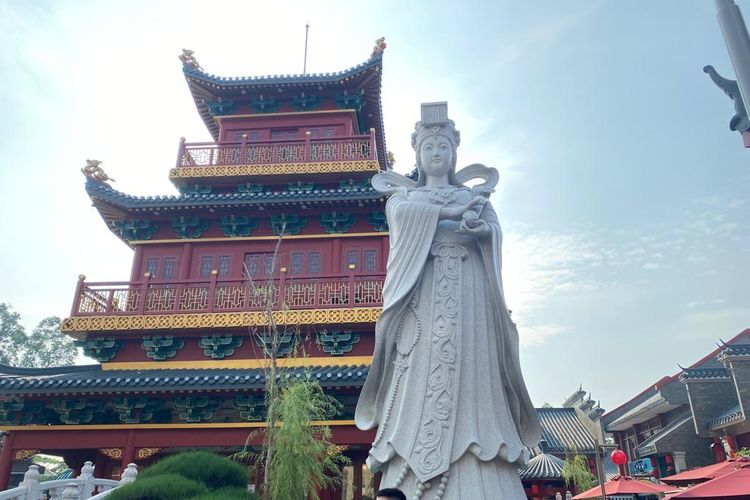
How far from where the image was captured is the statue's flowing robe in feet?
12.6

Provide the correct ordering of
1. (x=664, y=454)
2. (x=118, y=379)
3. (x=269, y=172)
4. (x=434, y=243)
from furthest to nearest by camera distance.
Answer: (x=664, y=454)
(x=269, y=172)
(x=118, y=379)
(x=434, y=243)

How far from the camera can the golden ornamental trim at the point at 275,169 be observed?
50.2ft

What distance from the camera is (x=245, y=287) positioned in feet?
43.8

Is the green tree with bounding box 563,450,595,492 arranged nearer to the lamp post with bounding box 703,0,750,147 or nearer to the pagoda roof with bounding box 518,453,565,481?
the pagoda roof with bounding box 518,453,565,481

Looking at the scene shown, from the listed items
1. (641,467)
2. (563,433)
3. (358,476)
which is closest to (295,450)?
(358,476)

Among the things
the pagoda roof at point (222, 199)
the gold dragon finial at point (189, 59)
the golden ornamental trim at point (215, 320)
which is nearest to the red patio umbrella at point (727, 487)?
the golden ornamental trim at point (215, 320)

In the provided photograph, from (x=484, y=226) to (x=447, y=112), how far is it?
1.26 metres

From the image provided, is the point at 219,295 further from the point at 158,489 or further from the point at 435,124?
the point at 435,124

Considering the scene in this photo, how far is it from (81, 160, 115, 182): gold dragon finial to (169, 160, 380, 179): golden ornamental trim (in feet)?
5.72

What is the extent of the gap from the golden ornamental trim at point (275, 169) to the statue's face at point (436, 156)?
1023 cm

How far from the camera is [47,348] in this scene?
36.8 m

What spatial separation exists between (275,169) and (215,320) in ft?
16.0

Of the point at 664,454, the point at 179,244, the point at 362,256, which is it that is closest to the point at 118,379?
the point at 179,244

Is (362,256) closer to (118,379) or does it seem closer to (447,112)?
(118,379)
